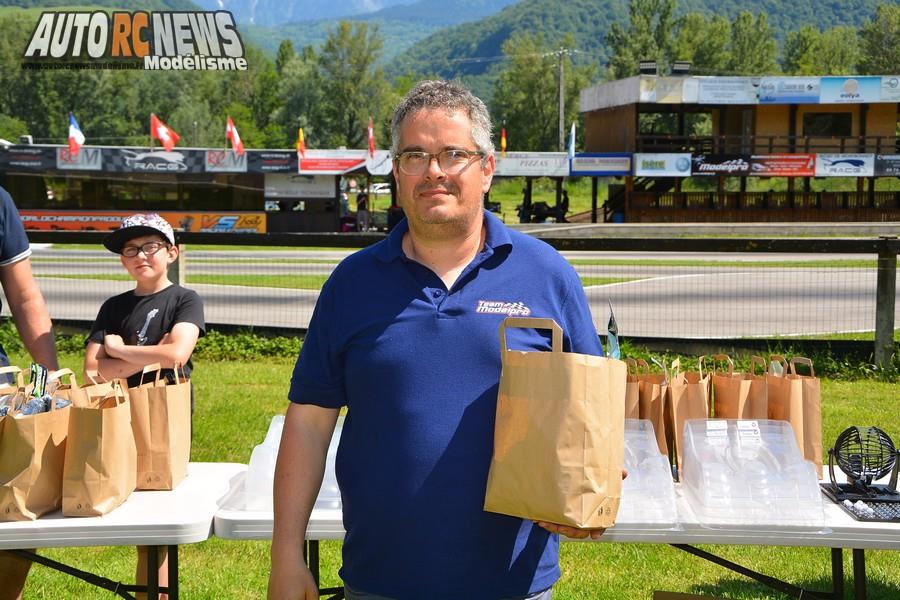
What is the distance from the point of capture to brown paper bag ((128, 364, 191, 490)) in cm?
344

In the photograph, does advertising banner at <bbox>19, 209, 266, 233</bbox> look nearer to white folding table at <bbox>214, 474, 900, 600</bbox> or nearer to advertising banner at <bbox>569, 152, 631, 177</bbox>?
advertising banner at <bbox>569, 152, 631, 177</bbox>

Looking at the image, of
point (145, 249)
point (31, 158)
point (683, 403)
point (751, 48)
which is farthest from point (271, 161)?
point (751, 48)

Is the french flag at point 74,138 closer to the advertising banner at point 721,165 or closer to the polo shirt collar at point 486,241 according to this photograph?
the advertising banner at point 721,165

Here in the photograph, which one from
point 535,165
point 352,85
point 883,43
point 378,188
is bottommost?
point 378,188

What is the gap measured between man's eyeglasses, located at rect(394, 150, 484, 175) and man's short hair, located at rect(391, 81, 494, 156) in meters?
0.05

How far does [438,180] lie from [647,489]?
1.36 meters

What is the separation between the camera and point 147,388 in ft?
11.3

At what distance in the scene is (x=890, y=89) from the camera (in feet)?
144

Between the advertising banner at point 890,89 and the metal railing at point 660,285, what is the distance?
113ft

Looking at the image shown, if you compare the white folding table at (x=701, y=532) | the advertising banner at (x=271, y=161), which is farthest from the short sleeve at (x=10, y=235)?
the advertising banner at (x=271, y=161)

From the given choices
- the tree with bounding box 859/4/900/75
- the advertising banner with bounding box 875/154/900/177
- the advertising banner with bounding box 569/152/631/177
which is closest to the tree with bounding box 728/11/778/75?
the tree with bounding box 859/4/900/75

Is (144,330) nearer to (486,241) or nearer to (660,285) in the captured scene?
(486,241)

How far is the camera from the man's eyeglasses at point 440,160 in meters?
2.52

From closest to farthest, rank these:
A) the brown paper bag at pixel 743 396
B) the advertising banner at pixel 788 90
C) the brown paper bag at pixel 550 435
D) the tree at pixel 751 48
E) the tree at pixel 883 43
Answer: the brown paper bag at pixel 550 435
the brown paper bag at pixel 743 396
the advertising banner at pixel 788 90
the tree at pixel 883 43
the tree at pixel 751 48
